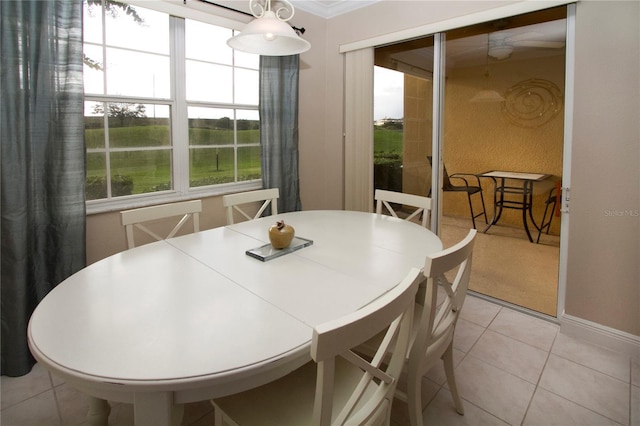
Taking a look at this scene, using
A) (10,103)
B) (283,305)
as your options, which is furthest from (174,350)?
(10,103)

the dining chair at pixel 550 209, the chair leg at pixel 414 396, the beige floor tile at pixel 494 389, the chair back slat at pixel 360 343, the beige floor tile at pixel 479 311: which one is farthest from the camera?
the dining chair at pixel 550 209

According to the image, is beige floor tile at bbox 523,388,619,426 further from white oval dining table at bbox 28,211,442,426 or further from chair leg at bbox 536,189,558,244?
chair leg at bbox 536,189,558,244

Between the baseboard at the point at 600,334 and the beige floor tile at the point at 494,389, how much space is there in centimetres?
72

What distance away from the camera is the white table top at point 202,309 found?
0.97m

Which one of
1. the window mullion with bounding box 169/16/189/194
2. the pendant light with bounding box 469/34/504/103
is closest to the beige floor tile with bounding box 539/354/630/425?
the window mullion with bounding box 169/16/189/194

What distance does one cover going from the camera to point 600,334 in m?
2.34

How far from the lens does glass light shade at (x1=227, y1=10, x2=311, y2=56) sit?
169cm

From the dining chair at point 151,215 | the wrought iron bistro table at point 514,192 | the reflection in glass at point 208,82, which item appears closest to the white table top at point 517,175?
the wrought iron bistro table at point 514,192

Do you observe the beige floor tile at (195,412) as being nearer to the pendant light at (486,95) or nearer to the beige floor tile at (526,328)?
the beige floor tile at (526,328)

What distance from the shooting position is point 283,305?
1.30 metres

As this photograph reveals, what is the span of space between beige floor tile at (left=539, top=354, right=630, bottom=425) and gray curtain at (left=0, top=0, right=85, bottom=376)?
2.77 meters

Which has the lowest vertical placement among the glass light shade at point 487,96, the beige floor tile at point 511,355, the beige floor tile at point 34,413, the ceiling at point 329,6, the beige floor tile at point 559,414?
the beige floor tile at point 34,413

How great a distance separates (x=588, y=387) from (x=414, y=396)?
3.72 ft

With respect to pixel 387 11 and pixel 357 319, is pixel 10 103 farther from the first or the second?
pixel 387 11
